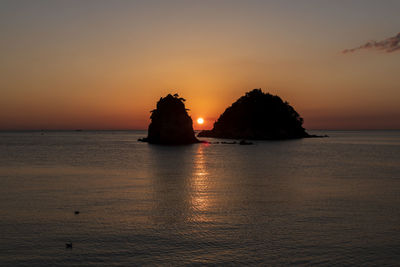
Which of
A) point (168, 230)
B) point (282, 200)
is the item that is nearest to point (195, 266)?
point (168, 230)

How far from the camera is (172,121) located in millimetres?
117062

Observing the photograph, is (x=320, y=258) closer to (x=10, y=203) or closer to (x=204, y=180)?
(x=10, y=203)

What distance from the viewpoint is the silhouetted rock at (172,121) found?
117 m

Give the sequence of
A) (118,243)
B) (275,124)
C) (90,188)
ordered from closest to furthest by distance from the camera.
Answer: (118,243) < (90,188) < (275,124)

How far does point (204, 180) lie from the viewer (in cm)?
3462

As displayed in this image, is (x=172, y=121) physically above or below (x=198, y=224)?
above

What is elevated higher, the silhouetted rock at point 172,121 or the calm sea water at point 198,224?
the silhouetted rock at point 172,121

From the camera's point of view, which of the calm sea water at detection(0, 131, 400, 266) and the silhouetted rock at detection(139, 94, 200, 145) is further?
the silhouetted rock at detection(139, 94, 200, 145)

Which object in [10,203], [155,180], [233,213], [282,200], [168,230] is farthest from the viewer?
[155,180]

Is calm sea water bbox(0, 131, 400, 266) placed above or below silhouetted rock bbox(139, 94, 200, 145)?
below

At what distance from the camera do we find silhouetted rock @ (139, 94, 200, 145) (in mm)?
117000

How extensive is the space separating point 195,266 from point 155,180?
23174mm

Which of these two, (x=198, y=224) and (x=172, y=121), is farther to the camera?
(x=172, y=121)

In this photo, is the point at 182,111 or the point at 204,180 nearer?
the point at 204,180
